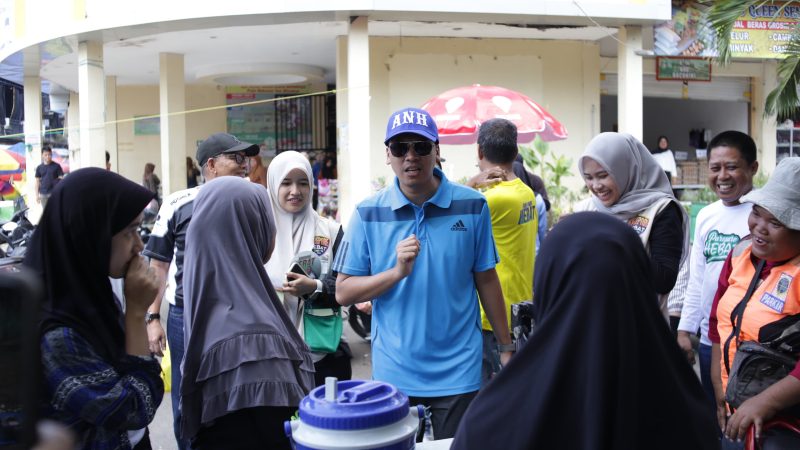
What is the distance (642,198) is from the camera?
11.6 ft

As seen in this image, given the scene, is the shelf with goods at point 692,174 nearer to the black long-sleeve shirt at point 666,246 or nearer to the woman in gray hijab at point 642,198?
the woman in gray hijab at point 642,198

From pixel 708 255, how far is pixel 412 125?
1.68m

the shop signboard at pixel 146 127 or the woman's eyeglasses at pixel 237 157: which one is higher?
the shop signboard at pixel 146 127

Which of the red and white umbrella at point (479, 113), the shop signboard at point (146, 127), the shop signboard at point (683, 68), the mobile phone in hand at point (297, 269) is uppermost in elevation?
the shop signboard at point (683, 68)

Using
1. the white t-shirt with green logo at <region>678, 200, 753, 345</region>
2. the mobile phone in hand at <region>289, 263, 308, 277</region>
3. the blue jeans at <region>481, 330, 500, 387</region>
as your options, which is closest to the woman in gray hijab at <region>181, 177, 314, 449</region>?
the mobile phone in hand at <region>289, 263, 308, 277</region>

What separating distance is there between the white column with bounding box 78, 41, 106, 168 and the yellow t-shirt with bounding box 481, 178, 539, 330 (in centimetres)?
1071

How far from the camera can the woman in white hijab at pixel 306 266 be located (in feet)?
13.4

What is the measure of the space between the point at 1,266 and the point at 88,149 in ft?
37.0

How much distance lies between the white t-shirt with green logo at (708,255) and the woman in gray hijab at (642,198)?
0.41m

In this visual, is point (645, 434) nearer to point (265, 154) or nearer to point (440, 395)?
point (440, 395)

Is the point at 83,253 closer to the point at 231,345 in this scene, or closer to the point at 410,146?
the point at 231,345

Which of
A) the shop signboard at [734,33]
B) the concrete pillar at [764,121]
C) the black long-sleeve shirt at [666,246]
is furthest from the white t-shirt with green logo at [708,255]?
the concrete pillar at [764,121]

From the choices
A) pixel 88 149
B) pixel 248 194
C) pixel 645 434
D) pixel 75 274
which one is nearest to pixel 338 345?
pixel 248 194

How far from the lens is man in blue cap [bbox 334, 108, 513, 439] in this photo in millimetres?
3377
